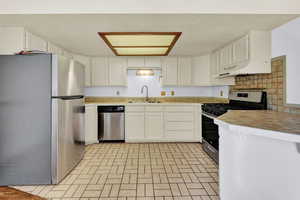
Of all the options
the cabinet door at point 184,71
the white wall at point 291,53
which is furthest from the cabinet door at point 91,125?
the white wall at point 291,53

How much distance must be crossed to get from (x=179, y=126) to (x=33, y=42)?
314 cm

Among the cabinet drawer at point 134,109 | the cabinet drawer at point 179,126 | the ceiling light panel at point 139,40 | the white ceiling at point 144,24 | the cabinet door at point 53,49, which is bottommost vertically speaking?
the cabinet drawer at point 179,126

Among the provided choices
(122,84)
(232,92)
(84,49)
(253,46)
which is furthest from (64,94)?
(232,92)

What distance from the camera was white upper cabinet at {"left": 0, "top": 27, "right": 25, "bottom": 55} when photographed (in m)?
2.35

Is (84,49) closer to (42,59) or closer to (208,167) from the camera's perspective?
(42,59)

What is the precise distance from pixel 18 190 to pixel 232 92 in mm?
3664

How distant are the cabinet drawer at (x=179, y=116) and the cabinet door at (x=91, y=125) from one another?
1.62 m

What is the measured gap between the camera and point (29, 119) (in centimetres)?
214

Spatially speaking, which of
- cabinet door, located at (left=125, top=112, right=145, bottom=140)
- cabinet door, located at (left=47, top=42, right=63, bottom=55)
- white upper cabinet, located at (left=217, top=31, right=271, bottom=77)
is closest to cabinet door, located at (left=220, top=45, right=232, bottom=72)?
white upper cabinet, located at (left=217, top=31, right=271, bottom=77)

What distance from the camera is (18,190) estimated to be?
2.06 meters

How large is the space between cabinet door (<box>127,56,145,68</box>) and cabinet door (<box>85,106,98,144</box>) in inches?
53.3

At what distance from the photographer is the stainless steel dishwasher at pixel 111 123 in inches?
157

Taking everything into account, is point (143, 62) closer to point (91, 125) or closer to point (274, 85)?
point (91, 125)

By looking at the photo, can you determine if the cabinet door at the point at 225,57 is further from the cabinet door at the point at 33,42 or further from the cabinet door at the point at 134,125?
the cabinet door at the point at 33,42
